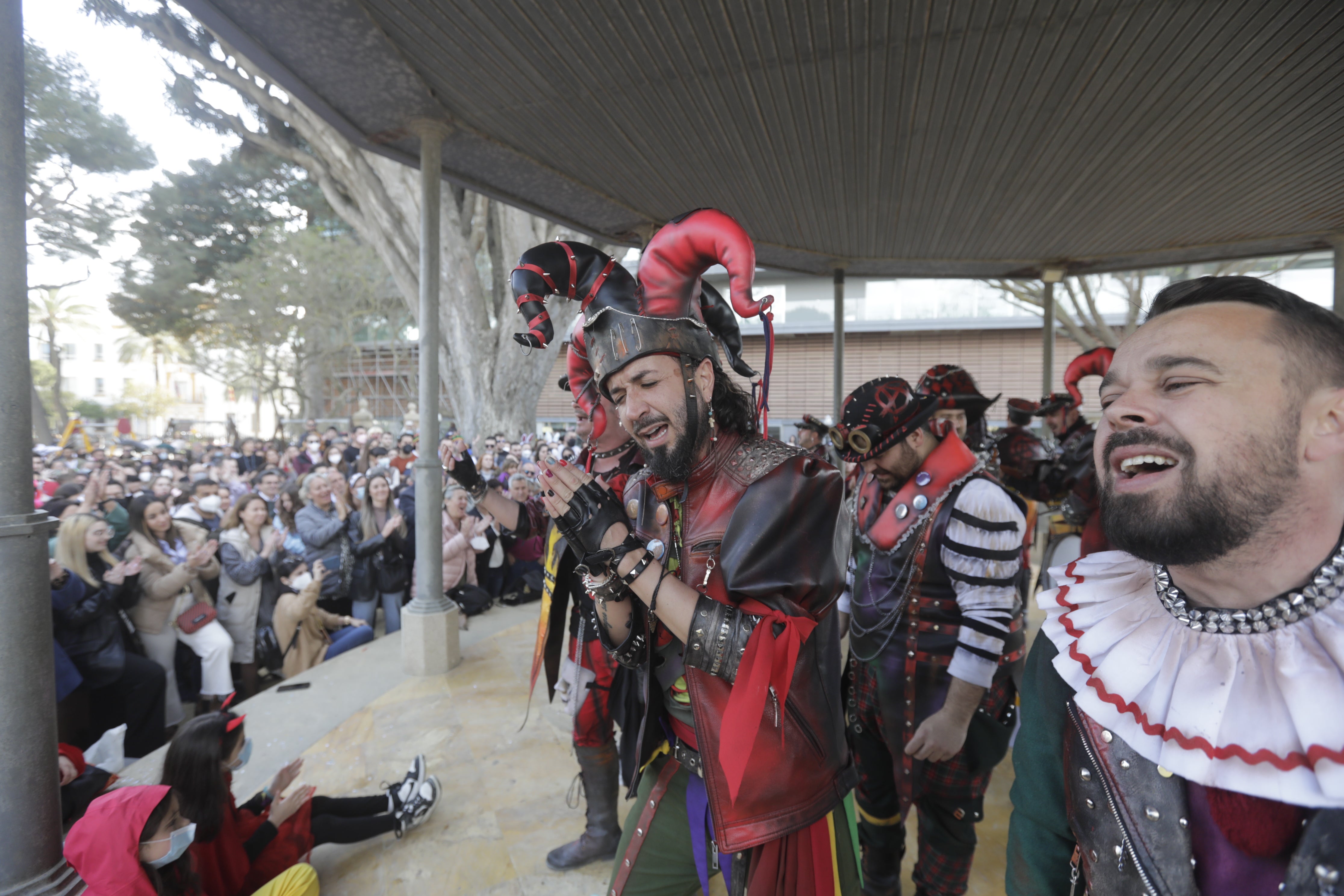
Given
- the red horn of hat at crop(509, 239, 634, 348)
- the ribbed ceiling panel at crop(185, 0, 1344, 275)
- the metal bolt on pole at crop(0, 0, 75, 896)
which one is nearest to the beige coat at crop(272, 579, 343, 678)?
the metal bolt on pole at crop(0, 0, 75, 896)

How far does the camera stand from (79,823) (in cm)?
222

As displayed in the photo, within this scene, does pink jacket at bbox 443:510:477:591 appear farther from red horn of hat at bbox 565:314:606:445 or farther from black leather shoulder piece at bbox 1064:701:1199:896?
black leather shoulder piece at bbox 1064:701:1199:896

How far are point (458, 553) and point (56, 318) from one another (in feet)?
136

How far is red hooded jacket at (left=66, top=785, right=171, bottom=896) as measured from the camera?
2105 millimetres

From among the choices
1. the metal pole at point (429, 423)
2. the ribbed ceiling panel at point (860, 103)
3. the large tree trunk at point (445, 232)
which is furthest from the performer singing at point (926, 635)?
the large tree trunk at point (445, 232)

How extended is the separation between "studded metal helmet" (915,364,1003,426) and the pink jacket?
5.00 m

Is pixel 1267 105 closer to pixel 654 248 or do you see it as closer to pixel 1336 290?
pixel 1336 290

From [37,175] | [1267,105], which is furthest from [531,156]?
[37,175]

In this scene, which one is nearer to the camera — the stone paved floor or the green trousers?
the green trousers

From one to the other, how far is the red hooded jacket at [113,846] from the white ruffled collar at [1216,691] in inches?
115

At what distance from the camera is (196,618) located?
496 centimetres

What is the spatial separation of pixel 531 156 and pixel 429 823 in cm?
487

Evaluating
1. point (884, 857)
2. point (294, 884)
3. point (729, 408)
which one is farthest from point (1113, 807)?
point (294, 884)

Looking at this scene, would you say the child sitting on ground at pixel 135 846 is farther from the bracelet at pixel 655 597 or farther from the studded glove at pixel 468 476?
the bracelet at pixel 655 597
